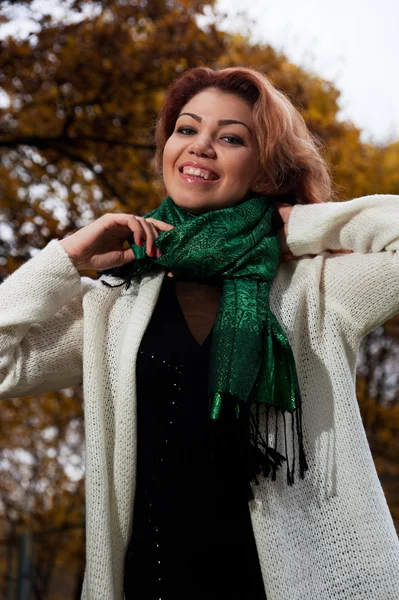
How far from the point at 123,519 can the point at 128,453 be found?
190mm

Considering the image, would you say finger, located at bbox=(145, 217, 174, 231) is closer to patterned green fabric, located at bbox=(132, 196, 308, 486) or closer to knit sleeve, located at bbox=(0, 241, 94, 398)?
patterned green fabric, located at bbox=(132, 196, 308, 486)

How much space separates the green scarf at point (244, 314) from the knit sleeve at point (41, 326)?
0.75ft

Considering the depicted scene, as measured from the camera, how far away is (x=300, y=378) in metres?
2.60

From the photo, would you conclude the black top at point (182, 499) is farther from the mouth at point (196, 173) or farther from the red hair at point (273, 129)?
the red hair at point (273, 129)

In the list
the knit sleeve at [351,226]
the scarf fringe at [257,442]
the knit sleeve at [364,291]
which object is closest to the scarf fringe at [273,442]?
the scarf fringe at [257,442]

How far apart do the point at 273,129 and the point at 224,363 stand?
85 cm

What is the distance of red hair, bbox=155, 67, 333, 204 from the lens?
2807mm

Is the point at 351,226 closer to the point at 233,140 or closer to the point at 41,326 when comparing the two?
the point at 233,140

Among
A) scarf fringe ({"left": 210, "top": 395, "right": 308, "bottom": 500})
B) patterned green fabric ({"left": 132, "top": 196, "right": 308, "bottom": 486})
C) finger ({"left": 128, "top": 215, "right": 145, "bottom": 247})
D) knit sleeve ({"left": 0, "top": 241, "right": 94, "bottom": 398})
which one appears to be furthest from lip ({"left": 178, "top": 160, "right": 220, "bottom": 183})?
scarf fringe ({"left": 210, "top": 395, "right": 308, "bottom": 500})

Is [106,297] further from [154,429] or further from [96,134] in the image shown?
[96,134]

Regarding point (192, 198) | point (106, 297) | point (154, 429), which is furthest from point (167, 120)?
point (154, 429)

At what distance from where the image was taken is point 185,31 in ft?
22.2

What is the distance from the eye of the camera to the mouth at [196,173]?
2.70 meters

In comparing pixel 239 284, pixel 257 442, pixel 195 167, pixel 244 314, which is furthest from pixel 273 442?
pixel 195 167
